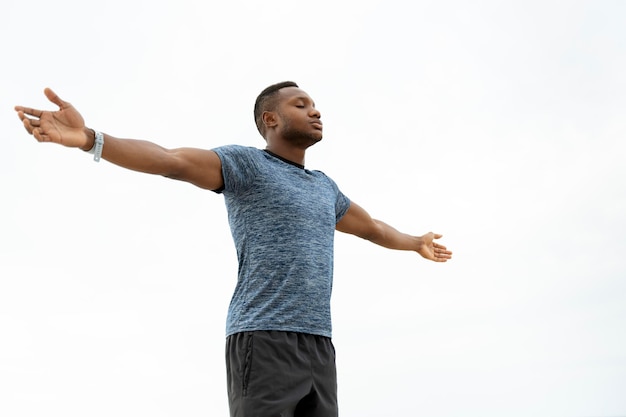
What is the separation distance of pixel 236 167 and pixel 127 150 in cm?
62

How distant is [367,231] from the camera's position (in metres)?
4.84

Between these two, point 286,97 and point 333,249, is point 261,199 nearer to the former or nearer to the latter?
A: point 333,249

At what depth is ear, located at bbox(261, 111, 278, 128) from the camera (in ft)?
13.7

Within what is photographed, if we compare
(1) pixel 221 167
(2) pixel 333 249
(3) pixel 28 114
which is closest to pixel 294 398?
(2) pixel 333 249

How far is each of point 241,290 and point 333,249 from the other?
582mm

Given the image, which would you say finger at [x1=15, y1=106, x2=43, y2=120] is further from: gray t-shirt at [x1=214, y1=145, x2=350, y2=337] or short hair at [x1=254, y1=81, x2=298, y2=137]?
short hair at [x1=254, y1=81, x2=298, y2=137]

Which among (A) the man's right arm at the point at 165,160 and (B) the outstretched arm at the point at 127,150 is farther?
(A) the man's right arm at the point at 165,160

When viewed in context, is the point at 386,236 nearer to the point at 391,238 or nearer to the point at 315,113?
the point at 391,238

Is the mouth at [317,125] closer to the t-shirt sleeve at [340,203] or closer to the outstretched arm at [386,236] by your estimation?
the t-shirt sleeve at [340,203]

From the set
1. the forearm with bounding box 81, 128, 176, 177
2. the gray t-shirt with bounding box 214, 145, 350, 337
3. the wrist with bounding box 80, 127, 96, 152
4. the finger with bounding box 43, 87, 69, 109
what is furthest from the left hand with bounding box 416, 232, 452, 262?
the finger with bounding box 43, 87, 69, 109

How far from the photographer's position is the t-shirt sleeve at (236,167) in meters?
3.62

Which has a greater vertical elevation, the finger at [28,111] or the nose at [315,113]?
the nose at [315,113]

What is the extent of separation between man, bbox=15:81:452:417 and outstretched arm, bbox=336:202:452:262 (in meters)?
0.67

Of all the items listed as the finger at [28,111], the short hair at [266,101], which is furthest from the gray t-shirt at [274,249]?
the finger at [28,111]
